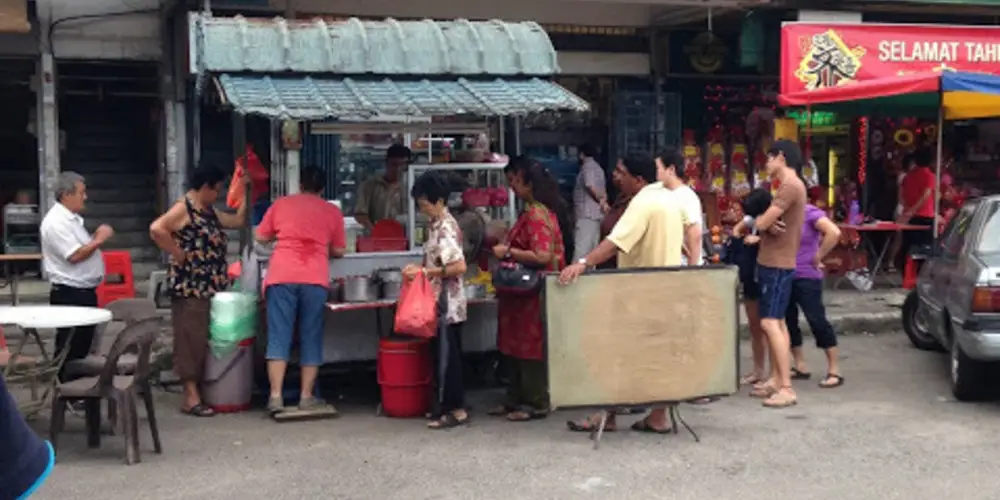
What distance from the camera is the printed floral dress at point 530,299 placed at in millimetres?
6883

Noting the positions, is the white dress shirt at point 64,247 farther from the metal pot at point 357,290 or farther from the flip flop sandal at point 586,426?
the flip flop sandal at point 586,426

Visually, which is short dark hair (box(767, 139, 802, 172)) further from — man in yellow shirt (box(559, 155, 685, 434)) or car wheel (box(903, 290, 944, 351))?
car wheel (box(903, 290, 944, 351))

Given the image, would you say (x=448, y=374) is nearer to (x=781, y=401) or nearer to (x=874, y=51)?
(x=781, y=401)

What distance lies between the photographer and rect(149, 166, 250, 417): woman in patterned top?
7.21m

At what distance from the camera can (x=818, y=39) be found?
1217cm

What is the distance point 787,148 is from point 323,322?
3.57 m

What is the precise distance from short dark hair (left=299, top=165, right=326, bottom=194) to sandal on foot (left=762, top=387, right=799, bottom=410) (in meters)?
3.57

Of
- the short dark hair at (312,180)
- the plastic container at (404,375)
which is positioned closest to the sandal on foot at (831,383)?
the plastic container at (404,375)

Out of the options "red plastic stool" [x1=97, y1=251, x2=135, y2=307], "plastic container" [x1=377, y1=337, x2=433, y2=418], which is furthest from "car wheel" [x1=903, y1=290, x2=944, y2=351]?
"red plastic stool" [x1=97, y1=251, x2=135, y2=307]

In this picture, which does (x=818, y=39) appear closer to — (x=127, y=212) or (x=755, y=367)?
(x=755, y=367)

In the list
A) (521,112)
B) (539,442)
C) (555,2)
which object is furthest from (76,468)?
(555,2)

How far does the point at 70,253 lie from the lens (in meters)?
6.95

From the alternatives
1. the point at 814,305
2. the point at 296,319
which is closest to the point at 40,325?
the point at 296,319

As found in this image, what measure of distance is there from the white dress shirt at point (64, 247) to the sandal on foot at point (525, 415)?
309cm
